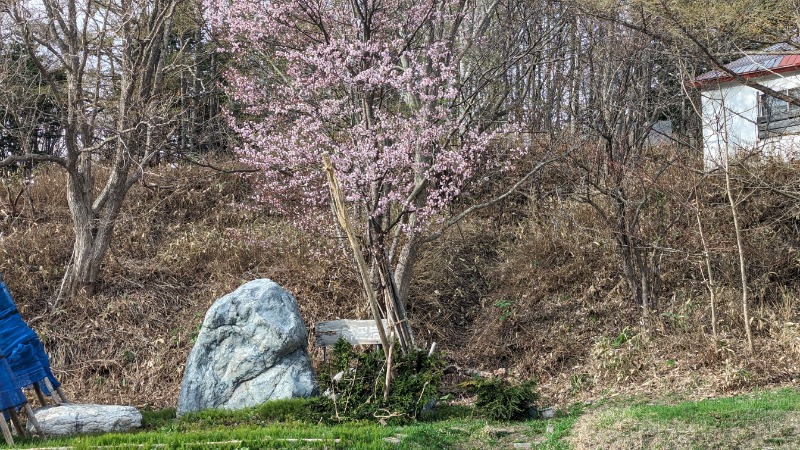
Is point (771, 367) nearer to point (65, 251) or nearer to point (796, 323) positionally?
point (796, 323)

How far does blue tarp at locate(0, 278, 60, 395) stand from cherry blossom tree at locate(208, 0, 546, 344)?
3772mm

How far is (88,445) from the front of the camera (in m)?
6.70

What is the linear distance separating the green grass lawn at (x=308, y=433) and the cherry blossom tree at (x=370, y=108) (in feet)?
7.35

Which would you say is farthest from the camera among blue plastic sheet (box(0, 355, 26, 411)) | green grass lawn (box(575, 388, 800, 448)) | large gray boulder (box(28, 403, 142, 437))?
large gray boulder (box(28, 403, 142, 437))

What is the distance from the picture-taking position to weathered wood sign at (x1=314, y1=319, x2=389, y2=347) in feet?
30.7

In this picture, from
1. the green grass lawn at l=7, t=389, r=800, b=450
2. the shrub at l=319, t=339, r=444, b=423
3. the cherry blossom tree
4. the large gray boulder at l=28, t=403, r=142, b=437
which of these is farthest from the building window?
the large gray boulder at l=28, t=403, r=142, b=437

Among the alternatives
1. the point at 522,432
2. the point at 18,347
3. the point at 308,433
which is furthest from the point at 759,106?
the point at 18,347

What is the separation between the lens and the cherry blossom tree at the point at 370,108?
1019 cm

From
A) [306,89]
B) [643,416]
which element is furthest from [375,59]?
[643,416]

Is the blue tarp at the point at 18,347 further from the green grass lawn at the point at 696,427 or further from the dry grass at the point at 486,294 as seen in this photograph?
the green grass lawn at the point at 696,427

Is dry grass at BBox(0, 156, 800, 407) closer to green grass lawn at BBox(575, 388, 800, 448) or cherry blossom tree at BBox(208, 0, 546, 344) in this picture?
cherry blossom tree at BBox(208, 0, 546, 344)

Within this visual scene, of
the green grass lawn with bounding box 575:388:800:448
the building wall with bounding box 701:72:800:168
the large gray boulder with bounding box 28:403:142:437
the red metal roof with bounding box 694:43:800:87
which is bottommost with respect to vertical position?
the green grass lawn with bounding box 575:388:800:448

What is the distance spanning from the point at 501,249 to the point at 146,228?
260 inches

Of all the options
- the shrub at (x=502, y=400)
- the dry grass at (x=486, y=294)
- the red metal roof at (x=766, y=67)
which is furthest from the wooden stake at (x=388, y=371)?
the red metal roof at (x=766, y=67)
